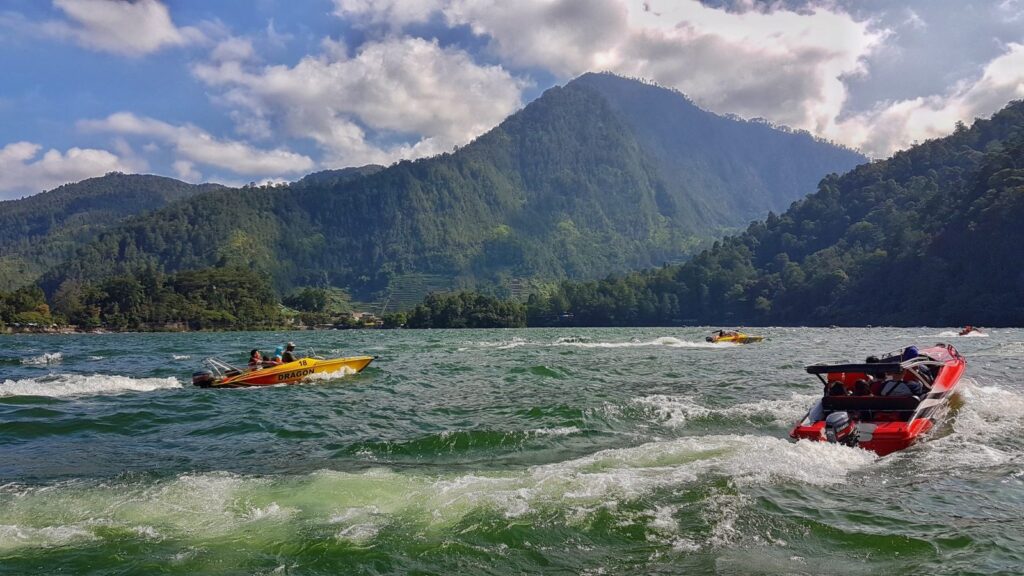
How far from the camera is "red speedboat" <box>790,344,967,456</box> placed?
14.1 metres

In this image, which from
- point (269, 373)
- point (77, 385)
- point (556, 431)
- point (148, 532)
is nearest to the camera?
point (148, 532)

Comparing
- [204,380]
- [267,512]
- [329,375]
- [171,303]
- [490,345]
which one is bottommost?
[490,345]

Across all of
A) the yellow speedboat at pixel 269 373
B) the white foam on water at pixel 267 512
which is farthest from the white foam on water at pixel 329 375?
the white foam on water at pixel 267 512

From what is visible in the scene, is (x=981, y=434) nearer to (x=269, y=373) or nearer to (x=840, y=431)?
(x=840, y=431)

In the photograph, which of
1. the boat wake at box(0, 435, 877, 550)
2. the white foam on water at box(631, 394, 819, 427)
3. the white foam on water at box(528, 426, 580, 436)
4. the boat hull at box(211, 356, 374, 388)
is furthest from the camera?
the boat hull at box(211, 356, 374, 388)

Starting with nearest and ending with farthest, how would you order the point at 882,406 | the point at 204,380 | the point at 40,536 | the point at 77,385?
the point at 40,536 < the point at 882,406 < the point at 77,385 < the point at 204,380

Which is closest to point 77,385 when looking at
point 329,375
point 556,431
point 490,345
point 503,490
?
point 329,375

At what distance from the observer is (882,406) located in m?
15.8

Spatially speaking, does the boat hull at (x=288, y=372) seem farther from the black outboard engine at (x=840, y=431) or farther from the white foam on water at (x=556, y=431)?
the black outboard engine at (x=840, y=431)

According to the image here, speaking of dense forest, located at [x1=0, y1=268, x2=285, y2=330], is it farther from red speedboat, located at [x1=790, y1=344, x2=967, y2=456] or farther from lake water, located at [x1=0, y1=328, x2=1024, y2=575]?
red speedboat, located at [x1=790, y1=344, x2=967, y2=456]

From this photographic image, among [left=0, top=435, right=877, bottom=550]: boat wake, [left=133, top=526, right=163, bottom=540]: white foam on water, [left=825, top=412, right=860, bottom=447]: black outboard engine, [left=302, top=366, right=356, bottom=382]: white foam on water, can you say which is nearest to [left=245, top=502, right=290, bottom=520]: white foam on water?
[left=0, top=435, right=877, bottom=550]: boat wake

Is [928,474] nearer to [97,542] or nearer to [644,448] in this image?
[644,448]

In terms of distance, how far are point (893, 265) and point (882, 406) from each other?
13472 cm

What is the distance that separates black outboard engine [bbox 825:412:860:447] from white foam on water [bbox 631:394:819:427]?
3350 millimetres
